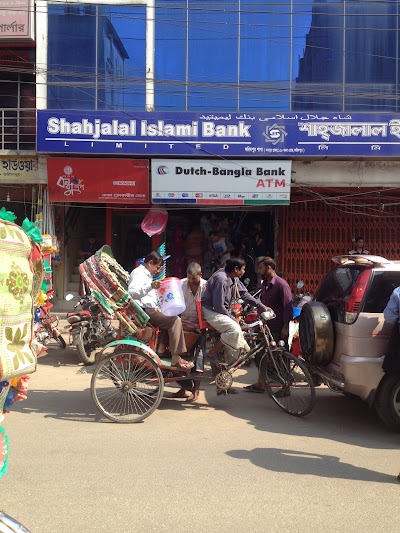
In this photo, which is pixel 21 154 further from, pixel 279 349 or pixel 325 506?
pixel 325 506

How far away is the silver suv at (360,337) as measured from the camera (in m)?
5.00

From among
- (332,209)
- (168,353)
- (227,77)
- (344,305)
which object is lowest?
(168,353)

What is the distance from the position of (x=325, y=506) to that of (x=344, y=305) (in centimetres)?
223

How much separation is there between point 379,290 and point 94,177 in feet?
27.6

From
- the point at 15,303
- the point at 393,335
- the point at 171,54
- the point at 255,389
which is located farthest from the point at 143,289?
the point at 171,54

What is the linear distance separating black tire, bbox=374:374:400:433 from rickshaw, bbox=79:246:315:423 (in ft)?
2.43

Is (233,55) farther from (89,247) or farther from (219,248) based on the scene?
(89,247)

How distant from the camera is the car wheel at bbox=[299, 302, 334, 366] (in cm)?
534

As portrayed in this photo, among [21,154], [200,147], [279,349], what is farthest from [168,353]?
[21,154]

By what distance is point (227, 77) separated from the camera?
12.2m

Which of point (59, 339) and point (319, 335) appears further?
point (59, 339)

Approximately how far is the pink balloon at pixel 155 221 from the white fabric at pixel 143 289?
21.5 ft

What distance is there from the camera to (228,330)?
19.0ft

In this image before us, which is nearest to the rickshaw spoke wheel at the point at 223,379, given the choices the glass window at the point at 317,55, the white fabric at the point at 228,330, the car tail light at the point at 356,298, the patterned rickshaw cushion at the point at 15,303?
the white fabric at the point at 228,330
